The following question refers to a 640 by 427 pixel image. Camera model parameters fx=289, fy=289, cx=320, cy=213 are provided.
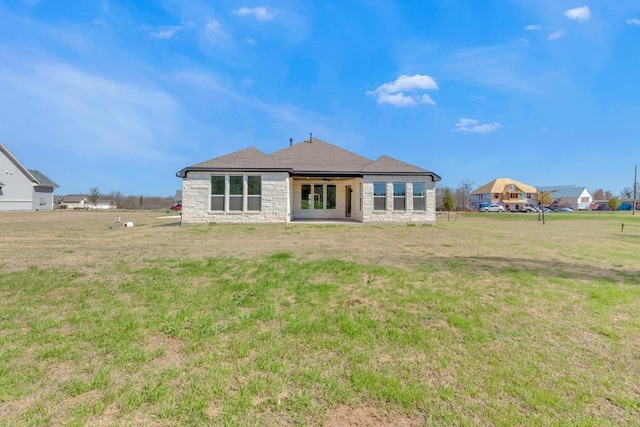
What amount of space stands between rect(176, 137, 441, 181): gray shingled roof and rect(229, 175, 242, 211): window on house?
0.85 metres

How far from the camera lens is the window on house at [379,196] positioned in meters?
17.2

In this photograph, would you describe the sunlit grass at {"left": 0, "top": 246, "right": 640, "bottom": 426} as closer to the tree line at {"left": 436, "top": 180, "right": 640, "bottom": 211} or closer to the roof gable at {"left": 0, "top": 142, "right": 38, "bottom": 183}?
the tree line at {"left": 436, "top": 180, "right": 640, "bottom": 211}

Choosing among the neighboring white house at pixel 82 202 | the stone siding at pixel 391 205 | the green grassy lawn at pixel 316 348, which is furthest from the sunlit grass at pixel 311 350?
the neighboring white house at pixel 82 202

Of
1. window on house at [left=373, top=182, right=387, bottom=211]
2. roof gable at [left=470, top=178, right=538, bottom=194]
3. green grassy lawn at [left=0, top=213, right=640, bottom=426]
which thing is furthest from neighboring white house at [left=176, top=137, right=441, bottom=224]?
roof gable at [left=470, top=178, right=538, bottom=194]

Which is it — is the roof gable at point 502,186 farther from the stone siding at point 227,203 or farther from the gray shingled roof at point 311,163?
the stone siding at point 227,203

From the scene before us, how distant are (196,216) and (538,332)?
51.3 ft

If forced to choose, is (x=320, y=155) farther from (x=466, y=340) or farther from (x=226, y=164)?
(x=466, y=340)

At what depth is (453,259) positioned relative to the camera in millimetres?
7246

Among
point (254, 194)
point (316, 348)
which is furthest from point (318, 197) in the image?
point (316, 348)

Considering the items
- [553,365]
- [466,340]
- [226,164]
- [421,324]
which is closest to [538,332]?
[553,365]

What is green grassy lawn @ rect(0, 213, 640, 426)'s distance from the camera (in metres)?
2.12

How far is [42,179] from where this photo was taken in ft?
130

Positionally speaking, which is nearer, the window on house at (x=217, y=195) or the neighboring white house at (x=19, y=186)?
the window on house at (x=217, y=195)

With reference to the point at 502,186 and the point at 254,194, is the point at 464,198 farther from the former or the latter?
the point at 254,194
